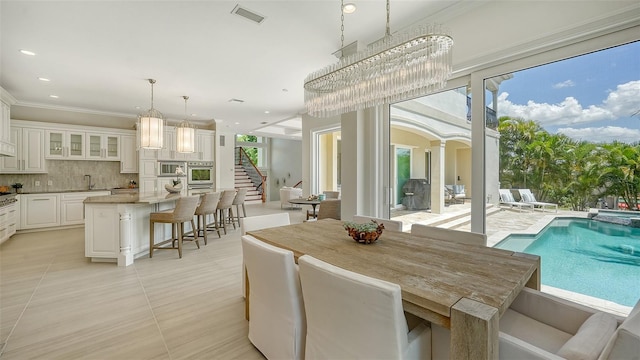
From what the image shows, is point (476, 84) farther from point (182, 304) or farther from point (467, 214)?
point (182, 304)

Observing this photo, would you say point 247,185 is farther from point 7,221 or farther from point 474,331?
point 474,331

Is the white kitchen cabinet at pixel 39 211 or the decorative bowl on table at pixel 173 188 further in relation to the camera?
the white kitchen cabinet at pixel 39 211

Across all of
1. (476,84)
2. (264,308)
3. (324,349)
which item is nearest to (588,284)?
(476,84)

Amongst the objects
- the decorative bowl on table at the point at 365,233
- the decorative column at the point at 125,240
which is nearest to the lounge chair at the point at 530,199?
the decorative bowl on table at the point at 365,233

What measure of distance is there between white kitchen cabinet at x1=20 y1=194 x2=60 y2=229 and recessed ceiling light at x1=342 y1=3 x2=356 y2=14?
7.03 meters

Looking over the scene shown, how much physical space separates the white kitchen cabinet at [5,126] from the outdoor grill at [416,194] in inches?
268

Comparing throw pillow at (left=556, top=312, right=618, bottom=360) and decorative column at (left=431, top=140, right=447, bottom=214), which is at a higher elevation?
decorative column at (left=431, top=140, right=447, bottom=214)

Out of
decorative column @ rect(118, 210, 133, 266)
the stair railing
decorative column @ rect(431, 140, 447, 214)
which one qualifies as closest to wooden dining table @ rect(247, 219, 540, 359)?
decorative column @ rect(431, 140, 447, 214)

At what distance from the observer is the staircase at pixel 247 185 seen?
1071cm

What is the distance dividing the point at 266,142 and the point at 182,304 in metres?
11.1

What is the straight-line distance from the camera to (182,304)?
255cm

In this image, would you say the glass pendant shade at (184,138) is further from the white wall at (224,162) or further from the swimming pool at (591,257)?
the swimming pool at (591,257)

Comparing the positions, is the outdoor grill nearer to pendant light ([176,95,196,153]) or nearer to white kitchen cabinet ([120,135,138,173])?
pendant light ([176,95,196,153])

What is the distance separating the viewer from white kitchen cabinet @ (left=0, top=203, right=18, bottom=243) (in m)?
4.38
